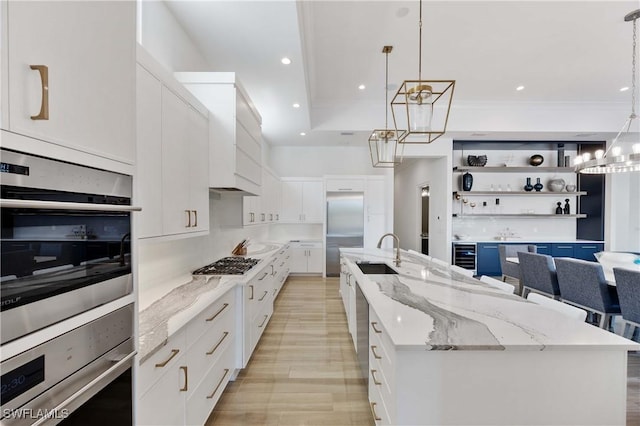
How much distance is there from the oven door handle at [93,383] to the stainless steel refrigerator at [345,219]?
522cm

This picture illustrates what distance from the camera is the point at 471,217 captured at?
261 inches

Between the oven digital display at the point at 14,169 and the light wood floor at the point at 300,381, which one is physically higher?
the oven digital display at the point at 14,169

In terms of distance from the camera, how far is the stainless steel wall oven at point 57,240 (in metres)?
0.62

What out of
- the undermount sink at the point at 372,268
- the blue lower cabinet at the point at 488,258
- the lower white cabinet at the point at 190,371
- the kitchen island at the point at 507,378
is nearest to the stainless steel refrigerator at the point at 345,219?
the blue lower cabinet at the point at 488,258

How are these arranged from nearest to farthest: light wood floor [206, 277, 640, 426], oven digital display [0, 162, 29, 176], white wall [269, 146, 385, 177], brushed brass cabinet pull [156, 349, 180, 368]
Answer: oven digital display [0, 162, 29, 176]
brushed brass cabinet pull [156, 349, 180, 368]
light wood floor [206, 277, 640, 426]
white wall [269, 146, 385, 177]

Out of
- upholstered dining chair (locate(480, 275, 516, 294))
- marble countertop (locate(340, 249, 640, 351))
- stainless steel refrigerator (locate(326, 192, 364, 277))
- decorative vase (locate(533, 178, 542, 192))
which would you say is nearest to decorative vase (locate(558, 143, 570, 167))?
decorative vase (locate(533, 178, 542, 192))

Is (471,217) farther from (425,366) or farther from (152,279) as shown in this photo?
(152,279)

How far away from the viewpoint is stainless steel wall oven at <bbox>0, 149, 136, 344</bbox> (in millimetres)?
622

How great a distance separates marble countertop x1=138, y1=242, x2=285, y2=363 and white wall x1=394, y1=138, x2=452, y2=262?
481cm

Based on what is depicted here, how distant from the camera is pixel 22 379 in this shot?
0.64m

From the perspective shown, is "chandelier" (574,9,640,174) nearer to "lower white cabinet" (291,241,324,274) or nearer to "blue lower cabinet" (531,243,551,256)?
"blue lower cabinet" (531,243,551,256)

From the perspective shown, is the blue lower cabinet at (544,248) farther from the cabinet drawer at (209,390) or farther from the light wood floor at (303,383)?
the cabinet drawer at (209,390)

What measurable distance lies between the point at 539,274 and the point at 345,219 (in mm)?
3454

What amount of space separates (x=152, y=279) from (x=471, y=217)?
6.67 meters
